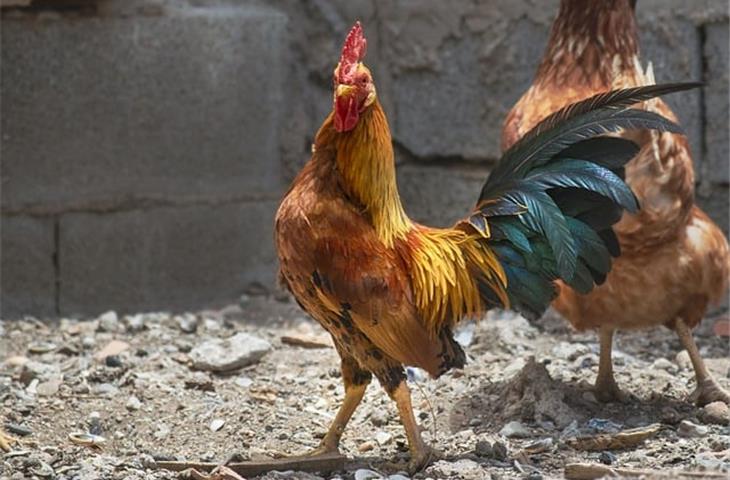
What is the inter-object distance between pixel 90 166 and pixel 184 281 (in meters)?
0.78

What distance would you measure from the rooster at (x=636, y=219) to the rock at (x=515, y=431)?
49 centimetres

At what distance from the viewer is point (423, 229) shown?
14.6 feet

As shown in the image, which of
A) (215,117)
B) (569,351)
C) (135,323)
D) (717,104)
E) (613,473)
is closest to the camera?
(613,473)

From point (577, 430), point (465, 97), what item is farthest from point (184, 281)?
point (577, 430)

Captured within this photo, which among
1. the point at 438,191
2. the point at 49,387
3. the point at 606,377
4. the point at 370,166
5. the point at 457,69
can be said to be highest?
the point at 457,69

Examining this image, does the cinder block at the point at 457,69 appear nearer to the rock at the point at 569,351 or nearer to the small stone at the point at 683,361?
the rock at the point at 569,351

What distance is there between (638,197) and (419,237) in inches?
33.9

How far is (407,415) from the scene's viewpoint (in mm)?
4289

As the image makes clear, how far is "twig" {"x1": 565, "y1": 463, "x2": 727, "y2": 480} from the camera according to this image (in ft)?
11.8

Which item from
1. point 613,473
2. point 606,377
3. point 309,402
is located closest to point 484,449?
point 613,473

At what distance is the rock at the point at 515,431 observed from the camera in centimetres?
463

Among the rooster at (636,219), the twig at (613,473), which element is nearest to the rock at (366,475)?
the twig at (613,473)

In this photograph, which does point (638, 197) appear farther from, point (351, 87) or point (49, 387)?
point (49, 387)

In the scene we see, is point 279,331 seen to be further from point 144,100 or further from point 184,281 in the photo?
point 144,100
